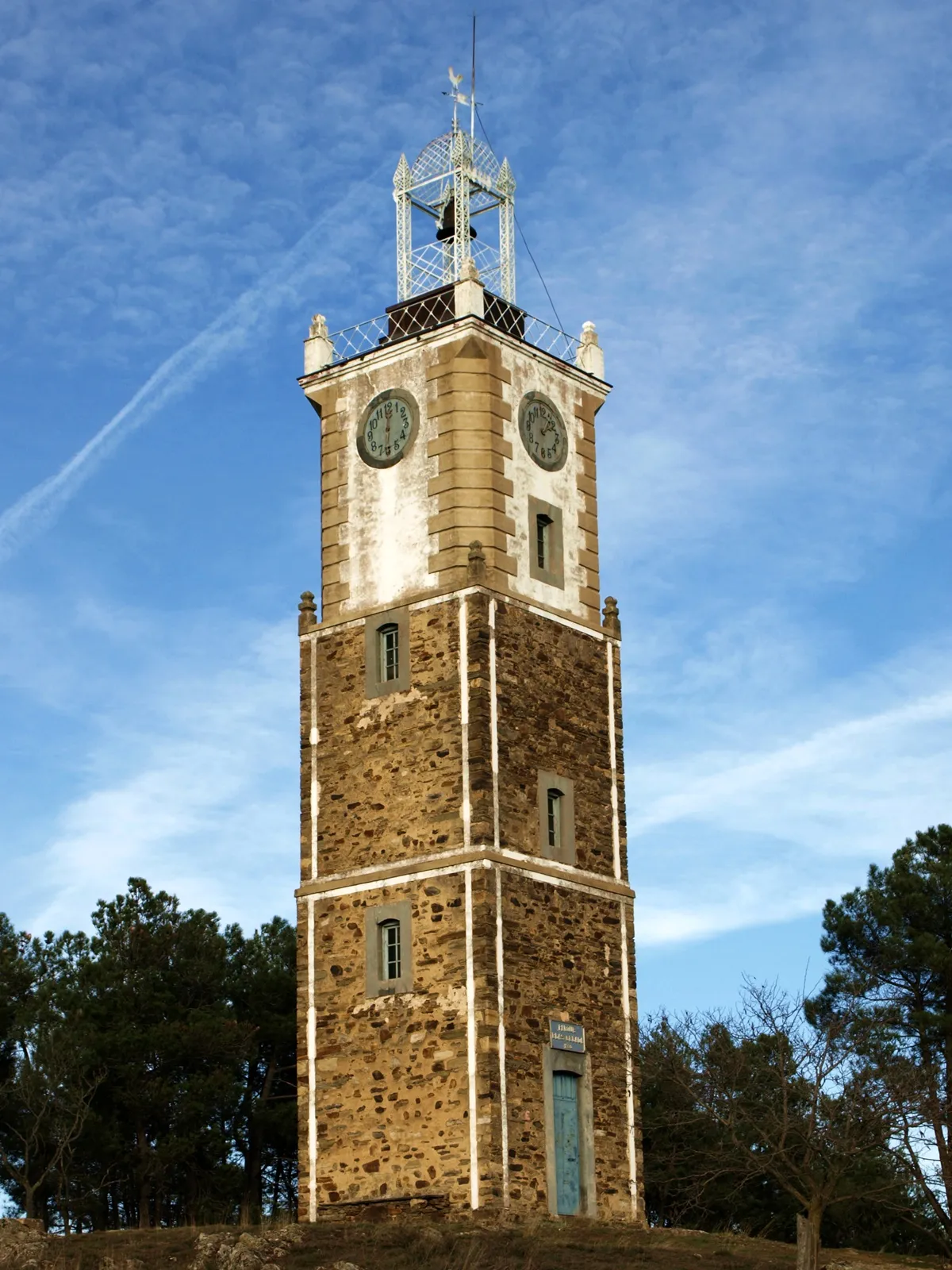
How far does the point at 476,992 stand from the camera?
97.6 feet

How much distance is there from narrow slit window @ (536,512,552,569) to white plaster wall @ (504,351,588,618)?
0.89ft

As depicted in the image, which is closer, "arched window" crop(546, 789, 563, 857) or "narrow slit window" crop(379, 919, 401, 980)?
"narrow slit window" crop(379, 919, 401, 980)

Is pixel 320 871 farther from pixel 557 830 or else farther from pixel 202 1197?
pixel 202 1197

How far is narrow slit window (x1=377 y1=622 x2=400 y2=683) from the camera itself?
32.6 metres

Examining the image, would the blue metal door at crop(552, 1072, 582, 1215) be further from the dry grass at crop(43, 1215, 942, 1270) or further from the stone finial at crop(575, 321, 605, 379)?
the stone finial at crop(575, 321, 605, 379)

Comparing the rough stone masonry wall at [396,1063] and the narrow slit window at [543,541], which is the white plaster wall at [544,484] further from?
the rough stone masonry wall at [396,1063]

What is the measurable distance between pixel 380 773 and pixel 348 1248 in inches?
307

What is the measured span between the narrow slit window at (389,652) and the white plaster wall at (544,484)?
2.13 m

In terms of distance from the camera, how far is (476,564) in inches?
1257

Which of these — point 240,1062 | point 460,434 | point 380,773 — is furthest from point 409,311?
point 240,1062

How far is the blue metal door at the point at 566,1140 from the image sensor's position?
100.0 feet

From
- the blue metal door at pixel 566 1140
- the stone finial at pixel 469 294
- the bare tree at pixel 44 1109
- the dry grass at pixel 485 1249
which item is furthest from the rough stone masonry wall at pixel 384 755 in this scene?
the bare tree at pixel 44 1109

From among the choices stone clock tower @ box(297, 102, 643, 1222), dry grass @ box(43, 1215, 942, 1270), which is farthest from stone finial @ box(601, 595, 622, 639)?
dry grass @ box(43, 1215, 942, 1270)

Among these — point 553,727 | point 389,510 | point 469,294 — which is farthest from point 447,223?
point 553,727
